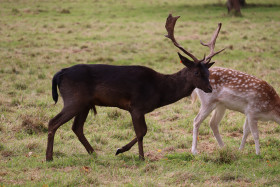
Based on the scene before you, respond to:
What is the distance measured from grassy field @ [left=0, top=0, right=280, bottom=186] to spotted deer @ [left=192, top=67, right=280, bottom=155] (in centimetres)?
47

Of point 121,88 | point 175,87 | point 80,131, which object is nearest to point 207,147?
point 175,87

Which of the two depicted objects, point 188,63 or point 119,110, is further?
point 119,110

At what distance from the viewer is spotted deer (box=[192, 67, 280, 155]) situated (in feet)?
22.5

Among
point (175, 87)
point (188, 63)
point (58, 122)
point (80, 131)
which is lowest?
point (80, 131)

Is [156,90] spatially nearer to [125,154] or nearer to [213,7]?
[125,154]

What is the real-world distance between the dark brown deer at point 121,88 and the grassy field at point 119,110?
60cm

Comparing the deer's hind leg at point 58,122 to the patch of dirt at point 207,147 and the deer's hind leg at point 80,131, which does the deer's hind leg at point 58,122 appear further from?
the patch of dirt at point 207,147

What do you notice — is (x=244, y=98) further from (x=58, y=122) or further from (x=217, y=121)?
(x=58, y=122)

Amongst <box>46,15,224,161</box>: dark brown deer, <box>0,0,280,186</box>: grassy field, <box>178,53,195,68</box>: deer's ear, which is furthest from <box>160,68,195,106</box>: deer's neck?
<box>0,0,280,186</box>: grassy field

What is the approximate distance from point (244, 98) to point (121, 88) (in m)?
2.07

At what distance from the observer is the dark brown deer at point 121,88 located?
6098 mm

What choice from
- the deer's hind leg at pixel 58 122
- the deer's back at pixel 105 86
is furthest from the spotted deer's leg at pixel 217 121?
the deer's hind leg at pixel 58 122

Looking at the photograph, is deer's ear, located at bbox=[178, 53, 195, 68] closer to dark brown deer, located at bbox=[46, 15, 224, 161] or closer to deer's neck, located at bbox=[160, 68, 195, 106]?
dark brown deer, located at bbox=[46, 15, 224, 161]

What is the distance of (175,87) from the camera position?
6449 mm
